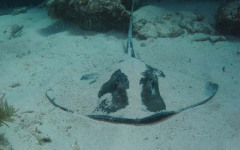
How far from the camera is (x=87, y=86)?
4551 mm

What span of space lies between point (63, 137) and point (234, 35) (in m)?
6.23

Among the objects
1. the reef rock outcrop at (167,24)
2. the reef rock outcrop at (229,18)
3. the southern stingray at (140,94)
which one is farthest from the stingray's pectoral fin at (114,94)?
the reef rock outcrop at (229,18)

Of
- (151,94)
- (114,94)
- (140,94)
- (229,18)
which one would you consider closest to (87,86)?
(114,94)

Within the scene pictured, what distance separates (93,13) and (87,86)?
11.5 feet

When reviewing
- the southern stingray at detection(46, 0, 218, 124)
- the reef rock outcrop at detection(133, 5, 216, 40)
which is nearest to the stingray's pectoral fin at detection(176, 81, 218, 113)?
the southern stingray at detection(46, 0, 218, 124)

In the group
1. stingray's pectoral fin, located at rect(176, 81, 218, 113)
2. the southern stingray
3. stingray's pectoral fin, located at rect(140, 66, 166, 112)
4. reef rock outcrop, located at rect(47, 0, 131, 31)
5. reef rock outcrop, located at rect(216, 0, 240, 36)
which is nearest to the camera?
the southern stingray

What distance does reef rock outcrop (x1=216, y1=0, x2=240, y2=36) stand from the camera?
23.1 feet

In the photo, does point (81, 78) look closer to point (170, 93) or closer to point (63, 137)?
point (63, 137)

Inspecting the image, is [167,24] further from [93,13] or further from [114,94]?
[114,94]

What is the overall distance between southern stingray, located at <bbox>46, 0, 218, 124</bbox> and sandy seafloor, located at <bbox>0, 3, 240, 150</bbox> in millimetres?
174

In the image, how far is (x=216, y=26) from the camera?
7.70 meters

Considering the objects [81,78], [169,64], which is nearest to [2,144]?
[81,78]

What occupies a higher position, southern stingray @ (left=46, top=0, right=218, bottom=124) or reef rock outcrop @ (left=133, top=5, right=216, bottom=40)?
reef rock outcrop @ (left=133, top=5, right=216, bottom=40)

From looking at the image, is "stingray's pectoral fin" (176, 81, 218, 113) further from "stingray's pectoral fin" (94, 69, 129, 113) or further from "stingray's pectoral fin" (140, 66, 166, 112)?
"stingray's pectoral fin" (94, 69, 129, 113)
